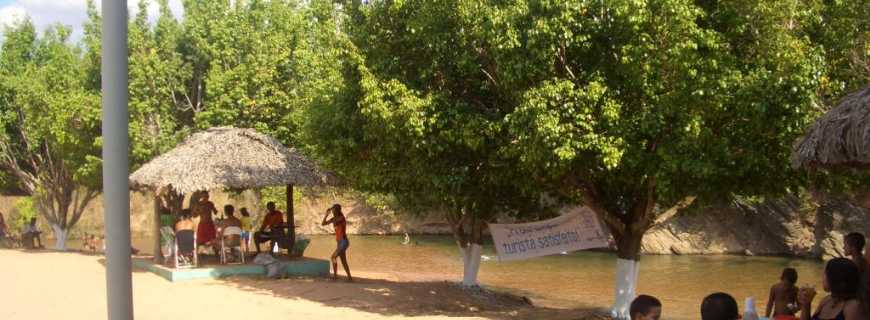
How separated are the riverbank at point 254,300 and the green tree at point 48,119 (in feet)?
15.8

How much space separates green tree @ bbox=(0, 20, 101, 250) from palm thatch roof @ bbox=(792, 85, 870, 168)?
16.5 m

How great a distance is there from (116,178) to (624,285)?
9.37 m

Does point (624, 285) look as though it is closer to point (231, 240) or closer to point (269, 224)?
point (231, 240)

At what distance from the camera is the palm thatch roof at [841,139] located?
6887mm

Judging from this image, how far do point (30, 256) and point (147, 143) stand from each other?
4.13 metres

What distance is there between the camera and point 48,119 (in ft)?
69.1

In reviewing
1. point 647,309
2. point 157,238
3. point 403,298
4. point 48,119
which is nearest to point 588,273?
point 403,298

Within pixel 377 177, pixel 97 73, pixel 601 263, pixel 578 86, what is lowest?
pixel 601 263

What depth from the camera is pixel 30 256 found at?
20.3 m

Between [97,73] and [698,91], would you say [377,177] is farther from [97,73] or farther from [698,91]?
[97,73]

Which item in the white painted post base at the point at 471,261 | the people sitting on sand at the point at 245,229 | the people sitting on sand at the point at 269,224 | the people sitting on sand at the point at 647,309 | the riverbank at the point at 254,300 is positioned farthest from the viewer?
the people sitting on sand at the point at 269,224

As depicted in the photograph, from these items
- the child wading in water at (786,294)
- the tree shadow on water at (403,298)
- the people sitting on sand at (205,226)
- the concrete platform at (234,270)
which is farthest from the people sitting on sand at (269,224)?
the child wading in water at (786,294)

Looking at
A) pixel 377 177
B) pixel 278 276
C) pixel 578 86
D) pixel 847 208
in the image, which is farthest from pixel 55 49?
pixel 847 208

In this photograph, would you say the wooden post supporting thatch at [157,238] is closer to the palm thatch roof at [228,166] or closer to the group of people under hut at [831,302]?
the palm thatch roof at [228,166]
